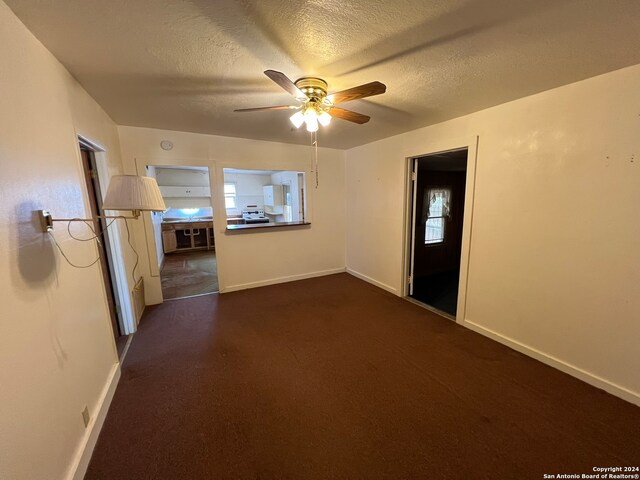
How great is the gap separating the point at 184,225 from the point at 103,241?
4469 mm

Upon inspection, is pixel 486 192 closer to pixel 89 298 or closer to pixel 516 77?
pixel 516 77

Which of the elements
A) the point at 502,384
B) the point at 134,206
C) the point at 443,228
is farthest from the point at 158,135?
the point at 443,228

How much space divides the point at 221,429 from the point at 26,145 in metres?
1.92

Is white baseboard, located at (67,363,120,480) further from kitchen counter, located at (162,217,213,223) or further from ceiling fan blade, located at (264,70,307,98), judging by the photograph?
kitchen counter, located at (162,217,213,223)

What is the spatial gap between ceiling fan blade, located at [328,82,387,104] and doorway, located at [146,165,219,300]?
13.5 ft

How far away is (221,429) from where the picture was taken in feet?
5.38


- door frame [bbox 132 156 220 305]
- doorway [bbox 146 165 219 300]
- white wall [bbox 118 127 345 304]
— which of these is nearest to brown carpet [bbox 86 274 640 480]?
door frame [bbox 132 156 220 305]

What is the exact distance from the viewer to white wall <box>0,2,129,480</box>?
999mm

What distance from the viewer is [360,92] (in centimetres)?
167

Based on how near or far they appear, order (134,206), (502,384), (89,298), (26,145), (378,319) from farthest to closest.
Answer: (378,319) → (502,384) → (89,298) → (134,206) → (26,145)

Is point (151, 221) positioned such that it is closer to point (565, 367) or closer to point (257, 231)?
point (257, 231)

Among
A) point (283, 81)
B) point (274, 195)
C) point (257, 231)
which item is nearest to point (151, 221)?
point (257, 231)

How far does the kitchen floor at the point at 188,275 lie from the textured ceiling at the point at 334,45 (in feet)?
9.10

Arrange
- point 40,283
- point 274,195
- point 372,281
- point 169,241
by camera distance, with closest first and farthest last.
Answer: point 40,283 → point 372,281 → point 169,241 → point 274,195
